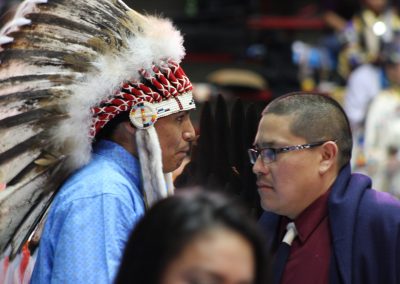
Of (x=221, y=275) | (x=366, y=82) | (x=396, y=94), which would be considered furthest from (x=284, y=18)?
(x=221, y=275)

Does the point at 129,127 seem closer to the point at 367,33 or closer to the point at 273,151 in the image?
the point at 273,151

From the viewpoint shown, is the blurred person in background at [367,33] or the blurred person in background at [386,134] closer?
the blurred person in background at [386,134]

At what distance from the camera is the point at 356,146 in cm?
855

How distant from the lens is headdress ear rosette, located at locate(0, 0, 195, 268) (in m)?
2.98

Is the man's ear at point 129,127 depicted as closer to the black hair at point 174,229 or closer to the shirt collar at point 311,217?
the shirt collar at point 311,217

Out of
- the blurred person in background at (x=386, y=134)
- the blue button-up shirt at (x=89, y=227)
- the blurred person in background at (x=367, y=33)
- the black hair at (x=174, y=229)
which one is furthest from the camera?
the blurred person in background at (x=367, y=33)

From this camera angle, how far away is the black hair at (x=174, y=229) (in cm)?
159

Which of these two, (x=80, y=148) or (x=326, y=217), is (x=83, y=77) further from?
(x=326, y=217)

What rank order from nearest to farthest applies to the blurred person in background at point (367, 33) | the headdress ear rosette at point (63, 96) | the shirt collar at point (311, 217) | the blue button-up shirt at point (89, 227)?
the blue button-up shirt at point (89, 227) → the headdress ear rosette at point (63, 96) → the shirt collar at point (311, 217) → the blurred person in background at point (367, 33)

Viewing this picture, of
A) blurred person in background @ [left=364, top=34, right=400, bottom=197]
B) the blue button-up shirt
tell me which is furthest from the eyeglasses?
blurred person in background @ [left=364, top=34, right=400, bottom=197]

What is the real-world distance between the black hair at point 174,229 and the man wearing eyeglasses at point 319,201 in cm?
139

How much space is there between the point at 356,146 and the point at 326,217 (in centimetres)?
546

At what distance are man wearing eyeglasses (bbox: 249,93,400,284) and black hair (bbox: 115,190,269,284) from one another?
1.39 meters

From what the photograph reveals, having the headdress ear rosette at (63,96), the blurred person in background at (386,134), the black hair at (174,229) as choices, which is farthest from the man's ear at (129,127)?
the blurred person in background at (386,134)
